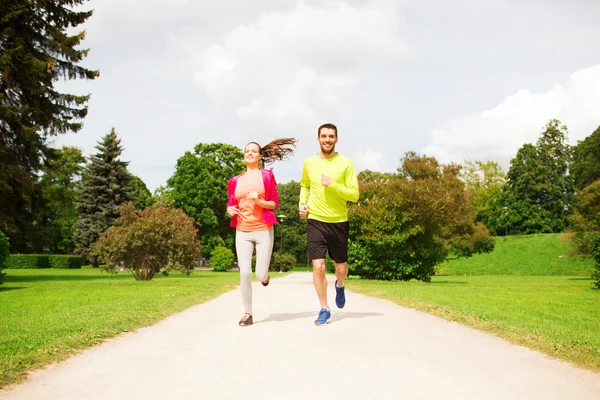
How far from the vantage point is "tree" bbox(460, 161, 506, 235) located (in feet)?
204

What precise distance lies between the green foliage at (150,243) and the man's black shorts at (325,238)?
13.6m

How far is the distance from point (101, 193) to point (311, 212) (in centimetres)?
4458

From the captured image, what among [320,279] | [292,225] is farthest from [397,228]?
[292,225]

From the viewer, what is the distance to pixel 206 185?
49250 mm

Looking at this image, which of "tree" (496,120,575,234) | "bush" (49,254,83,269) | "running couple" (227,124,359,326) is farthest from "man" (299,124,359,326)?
"tree" (496,120,575,234)

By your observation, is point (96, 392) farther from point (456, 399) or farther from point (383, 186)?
point (383, 186)

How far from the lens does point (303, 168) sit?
6863 millimetres

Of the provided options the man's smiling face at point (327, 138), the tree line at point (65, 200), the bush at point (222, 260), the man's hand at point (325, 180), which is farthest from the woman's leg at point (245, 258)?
the bush at point (222, 260)

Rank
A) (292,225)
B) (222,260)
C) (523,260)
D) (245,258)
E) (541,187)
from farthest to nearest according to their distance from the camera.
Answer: (292,225), (541,187), (523,260), (222,260), (245,258)

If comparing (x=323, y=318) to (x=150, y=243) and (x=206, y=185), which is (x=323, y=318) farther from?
(x=206, y=185)

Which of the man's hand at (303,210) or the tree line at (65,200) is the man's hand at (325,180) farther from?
the tree line at (65,200)

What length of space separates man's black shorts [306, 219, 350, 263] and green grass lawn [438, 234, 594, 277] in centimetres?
3995

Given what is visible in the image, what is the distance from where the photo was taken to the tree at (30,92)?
23625 millimetres

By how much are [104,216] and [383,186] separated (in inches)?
1257
